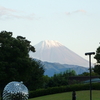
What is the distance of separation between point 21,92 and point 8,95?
16.5 inches

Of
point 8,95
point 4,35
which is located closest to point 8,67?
point 4,35

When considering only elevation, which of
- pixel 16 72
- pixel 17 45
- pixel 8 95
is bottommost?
pixel 8 95

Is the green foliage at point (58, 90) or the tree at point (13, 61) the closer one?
the tree at point (13, 61)

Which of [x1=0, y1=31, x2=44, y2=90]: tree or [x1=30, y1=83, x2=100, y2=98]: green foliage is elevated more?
[x1=0, y1=31, x2=44, y2=90]: tree

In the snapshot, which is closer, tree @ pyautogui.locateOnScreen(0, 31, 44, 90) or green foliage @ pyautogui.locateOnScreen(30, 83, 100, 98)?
tree @ pyautogui.locateOnScreen(0, 31, 44, 90)

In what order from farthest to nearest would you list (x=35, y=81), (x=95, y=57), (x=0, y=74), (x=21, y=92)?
1. (x=35, y=81)
2. (x=95, y=57)
3. (x=0, y=74)
4. (x=21, y=92)

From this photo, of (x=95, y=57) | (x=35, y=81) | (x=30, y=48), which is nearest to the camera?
(x=95, y=57)

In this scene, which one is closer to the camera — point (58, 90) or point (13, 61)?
point (13, 61)

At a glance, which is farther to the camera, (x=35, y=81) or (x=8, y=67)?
(x=35, y=81)

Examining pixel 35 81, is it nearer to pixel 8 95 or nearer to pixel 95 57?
pixel 95 57

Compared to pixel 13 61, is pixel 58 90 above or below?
below

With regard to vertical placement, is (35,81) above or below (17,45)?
below

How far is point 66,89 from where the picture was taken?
171 ft

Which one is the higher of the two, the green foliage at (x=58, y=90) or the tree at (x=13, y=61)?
the tree at (x=13, y=61)
